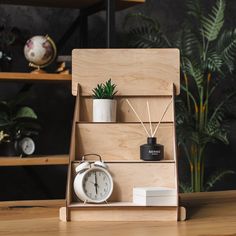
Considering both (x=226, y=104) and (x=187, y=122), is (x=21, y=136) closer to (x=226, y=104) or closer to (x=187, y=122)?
(x=187, y=122)

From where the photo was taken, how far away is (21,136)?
9.19 feet

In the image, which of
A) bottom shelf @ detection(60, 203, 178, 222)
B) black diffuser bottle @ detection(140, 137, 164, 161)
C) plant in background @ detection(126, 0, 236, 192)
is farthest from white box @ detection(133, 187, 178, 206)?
plant in background @ detection(126, 0, 236, 192)

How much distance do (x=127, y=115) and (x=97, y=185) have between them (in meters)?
0.30

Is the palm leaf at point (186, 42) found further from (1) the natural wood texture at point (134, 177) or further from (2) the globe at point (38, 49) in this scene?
(1) the natural wood texture at point (134, 177)

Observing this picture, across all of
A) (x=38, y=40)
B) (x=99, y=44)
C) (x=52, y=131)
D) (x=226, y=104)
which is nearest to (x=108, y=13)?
(x=38, y=40)

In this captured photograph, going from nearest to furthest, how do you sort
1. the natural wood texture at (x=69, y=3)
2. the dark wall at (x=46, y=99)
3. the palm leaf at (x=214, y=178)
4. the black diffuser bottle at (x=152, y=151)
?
the black diffuser bottle at (x=152, y=151), the natural wood texture at (x=69, y=3), the dark wall at (x=46, y=99), the palm leaf at (x=214, y=178)

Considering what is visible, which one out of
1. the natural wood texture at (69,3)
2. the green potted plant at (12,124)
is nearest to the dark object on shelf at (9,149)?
the green potted plant at (12,124)

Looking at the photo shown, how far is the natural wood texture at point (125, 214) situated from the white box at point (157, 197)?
0.06 ft

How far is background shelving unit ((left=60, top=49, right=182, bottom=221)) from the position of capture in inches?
61.5

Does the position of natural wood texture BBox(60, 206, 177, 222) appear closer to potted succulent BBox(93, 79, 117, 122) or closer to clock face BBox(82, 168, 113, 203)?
clock face BBox(82, 168, 113, 203)

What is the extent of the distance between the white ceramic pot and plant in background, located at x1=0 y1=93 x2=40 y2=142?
117 cm

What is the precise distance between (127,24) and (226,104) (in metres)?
0.85

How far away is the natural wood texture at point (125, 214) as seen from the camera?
1470mm

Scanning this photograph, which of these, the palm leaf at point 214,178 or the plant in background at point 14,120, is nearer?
the plant in background at point 14,120
